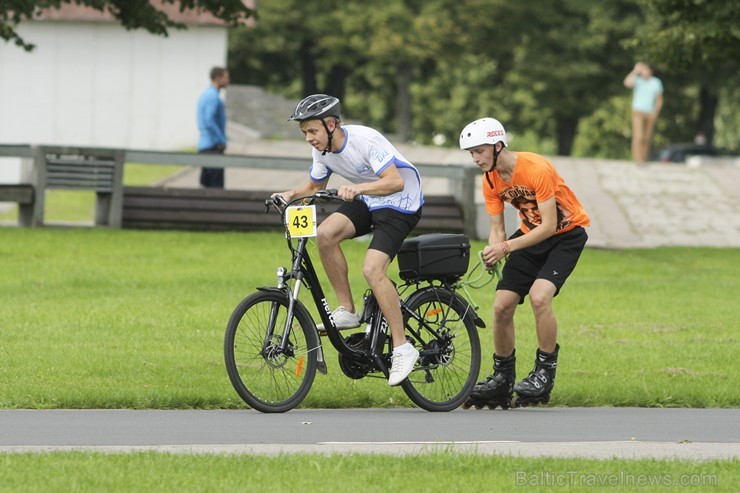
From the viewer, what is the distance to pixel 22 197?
19.8 meters

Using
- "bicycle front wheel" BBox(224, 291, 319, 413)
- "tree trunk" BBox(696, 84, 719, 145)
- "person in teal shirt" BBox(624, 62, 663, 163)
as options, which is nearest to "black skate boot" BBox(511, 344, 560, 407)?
"bicycle front wheel" BBox(224, 291, 319, 413)

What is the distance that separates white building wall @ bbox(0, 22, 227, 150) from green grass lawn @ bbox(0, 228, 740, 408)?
16731 mm

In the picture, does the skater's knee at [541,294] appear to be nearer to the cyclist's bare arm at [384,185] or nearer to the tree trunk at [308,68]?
the cyclist's bare arm at [384,185]

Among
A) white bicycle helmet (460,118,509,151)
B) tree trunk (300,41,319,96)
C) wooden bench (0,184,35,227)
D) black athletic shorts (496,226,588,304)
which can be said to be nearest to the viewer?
white bicycle helmet (460,118,509,151)

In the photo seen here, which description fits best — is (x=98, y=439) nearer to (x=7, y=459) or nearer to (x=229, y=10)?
(x=7, y=459)

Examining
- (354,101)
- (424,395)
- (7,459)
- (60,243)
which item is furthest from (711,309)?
(354,101)

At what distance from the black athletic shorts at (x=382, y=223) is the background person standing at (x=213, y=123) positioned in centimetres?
1100

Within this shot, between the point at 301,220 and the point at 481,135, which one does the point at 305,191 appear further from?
the point at 481,135

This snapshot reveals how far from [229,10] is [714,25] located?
6153 millimetres

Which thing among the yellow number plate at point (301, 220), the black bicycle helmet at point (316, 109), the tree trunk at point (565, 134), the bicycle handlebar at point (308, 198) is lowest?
the yellow number plate at point (301, 220)

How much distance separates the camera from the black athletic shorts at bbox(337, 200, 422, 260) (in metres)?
9.12

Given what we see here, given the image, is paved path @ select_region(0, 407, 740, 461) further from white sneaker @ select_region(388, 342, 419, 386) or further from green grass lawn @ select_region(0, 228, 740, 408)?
green grass lawn @ select_region(0, 228, 740, 408)

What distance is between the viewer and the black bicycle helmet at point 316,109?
8.91 metres

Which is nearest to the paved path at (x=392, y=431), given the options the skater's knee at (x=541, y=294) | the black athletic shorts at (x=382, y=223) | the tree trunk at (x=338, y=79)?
the skater's knee at (x=541, y=294)
